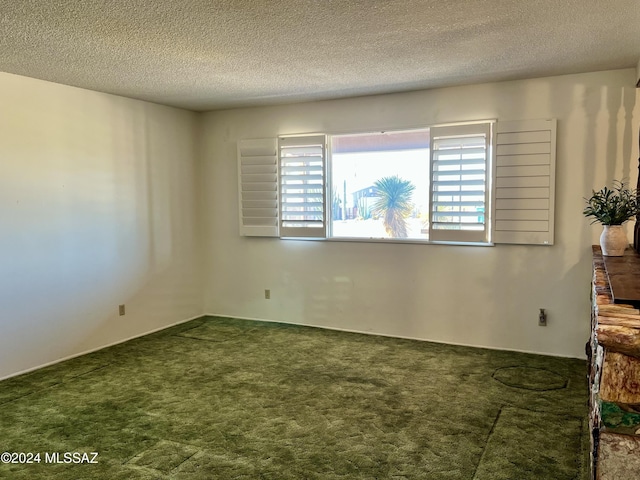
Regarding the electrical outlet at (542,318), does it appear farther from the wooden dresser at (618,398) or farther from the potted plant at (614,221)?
the wooden dresser at (618,398)

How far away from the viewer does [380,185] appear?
4.98 meters

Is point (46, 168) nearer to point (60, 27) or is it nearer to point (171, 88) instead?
point (171, 88)

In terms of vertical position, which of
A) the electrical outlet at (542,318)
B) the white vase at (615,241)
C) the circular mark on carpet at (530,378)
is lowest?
the circular mark on carpet at (530,378)

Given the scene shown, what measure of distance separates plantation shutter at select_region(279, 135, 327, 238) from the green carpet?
1.31m

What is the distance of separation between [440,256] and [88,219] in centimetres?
331

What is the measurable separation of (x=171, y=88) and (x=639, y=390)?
4184 mm

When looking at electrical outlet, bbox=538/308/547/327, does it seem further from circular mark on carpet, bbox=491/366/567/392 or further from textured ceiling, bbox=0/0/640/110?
textured ceiling, bbox=0/0/640/110

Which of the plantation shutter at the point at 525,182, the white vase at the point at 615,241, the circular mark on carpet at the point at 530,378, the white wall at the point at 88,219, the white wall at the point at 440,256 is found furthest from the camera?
the plantation shutter at the point at 525,182

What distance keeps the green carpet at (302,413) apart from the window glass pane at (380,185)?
1.20 meters

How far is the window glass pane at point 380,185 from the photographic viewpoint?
4.81 metres

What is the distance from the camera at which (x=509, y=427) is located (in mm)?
2936

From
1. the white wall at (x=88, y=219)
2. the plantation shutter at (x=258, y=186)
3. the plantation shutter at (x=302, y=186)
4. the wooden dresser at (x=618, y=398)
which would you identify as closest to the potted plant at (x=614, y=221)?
the wooden dresser at (x=618, y=398)

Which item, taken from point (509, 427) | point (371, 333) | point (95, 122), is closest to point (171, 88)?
point (95, 122)

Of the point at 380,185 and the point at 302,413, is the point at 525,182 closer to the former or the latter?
the point at 380,185
